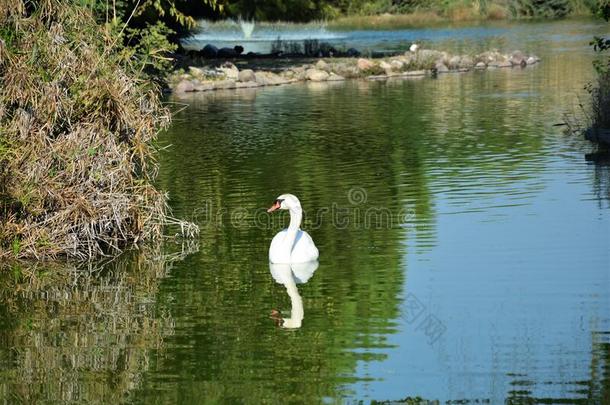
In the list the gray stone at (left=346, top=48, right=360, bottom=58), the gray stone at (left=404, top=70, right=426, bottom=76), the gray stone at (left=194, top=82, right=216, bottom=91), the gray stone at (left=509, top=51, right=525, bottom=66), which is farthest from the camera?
the gray stone at (left=346, top=48, right=360, bottom=58)

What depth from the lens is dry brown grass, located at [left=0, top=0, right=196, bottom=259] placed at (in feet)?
56.4

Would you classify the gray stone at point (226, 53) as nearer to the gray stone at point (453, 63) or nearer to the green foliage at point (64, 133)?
the gray stone at point (453, 63)

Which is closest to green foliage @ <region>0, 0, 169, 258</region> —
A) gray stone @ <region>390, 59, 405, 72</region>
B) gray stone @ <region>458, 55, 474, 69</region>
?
gray stone @ <region>390, 59, 405, 72</region>

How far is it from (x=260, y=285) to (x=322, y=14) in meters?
43.1

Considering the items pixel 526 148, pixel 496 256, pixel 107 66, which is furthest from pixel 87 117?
pixel 526 148

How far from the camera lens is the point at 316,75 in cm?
5119

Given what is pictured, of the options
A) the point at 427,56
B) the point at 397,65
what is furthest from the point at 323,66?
the point at 427,56

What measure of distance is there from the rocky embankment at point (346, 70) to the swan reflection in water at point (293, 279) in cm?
3149

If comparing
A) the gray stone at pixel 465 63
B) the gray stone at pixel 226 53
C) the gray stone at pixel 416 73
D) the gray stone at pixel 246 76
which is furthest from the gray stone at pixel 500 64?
the gray stone at pixel 226 53

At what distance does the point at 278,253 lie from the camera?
16.7 m

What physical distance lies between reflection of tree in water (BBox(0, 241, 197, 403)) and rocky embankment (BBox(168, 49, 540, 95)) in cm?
3114

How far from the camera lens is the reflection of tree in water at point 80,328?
11.5 m

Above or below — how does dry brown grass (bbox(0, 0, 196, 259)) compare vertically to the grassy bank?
below

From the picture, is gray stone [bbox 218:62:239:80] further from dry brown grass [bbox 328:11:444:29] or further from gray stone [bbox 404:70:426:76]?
dry brown grass [bbox 328:11:444:29]
